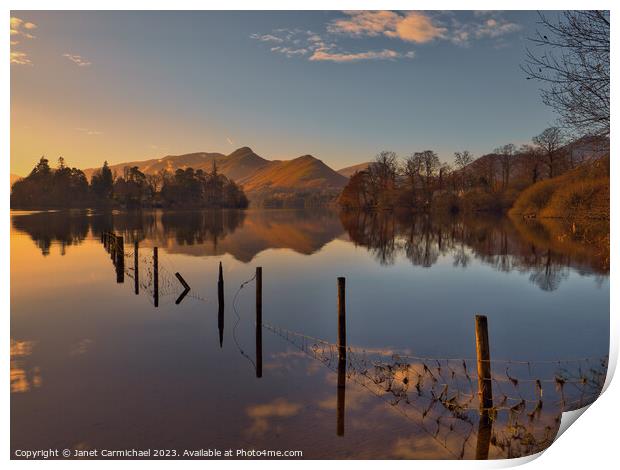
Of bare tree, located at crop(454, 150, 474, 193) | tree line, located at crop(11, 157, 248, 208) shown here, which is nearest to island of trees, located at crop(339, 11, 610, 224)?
bare tree, located at crop(454, 150, 474, 193)

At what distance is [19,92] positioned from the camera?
13938 millimetres

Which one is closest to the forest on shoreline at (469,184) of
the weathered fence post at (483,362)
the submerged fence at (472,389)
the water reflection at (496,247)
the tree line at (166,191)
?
the water reflection at (496,247)

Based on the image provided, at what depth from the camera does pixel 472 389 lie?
1067 centimetres

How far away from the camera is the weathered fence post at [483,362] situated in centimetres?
905

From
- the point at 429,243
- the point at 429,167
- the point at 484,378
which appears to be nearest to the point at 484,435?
the point at 484,378

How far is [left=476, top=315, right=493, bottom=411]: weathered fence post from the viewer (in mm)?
9047

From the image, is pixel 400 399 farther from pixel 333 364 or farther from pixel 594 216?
pixel 594 216

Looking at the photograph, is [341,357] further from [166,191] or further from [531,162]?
[166,191]

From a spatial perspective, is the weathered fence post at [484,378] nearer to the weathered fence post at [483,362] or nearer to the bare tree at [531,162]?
the weathered fence post at [483,362]

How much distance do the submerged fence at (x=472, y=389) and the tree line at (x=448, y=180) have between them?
3760 cm

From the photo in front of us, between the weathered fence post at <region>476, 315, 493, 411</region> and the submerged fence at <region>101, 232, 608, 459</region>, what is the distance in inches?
0.7

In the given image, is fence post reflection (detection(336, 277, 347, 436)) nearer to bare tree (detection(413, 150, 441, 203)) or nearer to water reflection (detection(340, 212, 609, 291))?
water reflection (detection(340, 212, 609, 291))

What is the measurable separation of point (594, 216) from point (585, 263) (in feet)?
56.6
